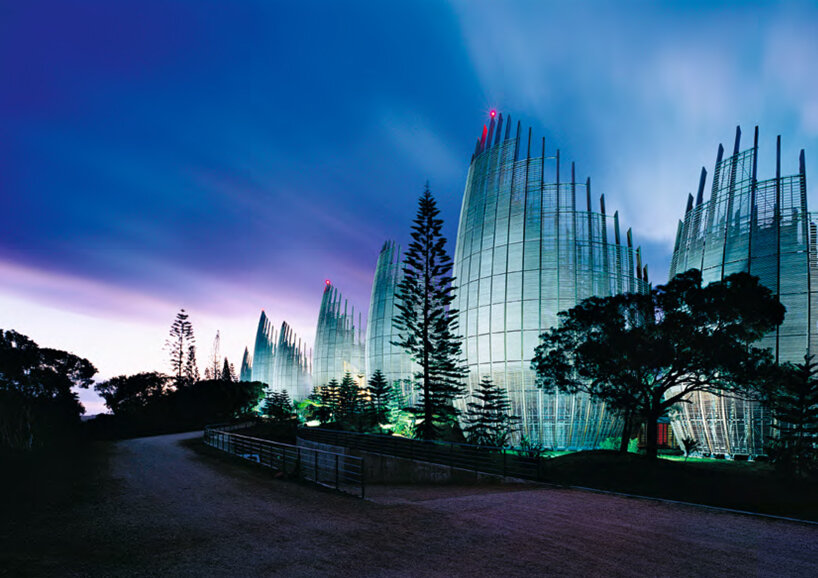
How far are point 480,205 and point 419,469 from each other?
23.9 metres

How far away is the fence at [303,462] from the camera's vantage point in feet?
38.5

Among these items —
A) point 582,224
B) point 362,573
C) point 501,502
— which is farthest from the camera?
point 582,224

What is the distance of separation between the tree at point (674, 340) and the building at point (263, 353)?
76554 mm

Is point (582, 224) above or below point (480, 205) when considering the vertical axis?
below

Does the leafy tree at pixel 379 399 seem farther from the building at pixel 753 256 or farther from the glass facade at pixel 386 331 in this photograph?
the building at pixel 753 256

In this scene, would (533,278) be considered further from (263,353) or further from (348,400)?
(263,353)

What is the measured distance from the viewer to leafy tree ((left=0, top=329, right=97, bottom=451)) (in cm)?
2016

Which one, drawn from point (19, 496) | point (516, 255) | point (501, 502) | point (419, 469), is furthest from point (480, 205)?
point (19, 496)

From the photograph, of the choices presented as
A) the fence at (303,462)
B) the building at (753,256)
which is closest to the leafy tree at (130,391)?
the fence at (303,462)

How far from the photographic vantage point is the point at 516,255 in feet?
103

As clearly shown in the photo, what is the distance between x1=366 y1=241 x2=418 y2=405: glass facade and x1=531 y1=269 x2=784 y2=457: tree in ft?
87.9

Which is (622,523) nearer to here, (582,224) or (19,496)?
(19,496)

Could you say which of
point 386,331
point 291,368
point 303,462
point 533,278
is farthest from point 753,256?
point 291,368

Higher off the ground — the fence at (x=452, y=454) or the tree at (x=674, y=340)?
the tree at (x=674, y=340)
